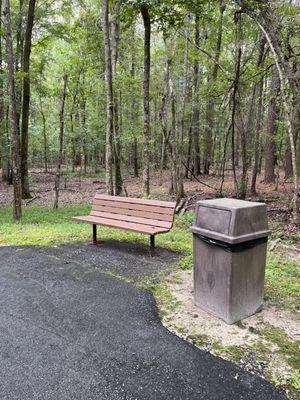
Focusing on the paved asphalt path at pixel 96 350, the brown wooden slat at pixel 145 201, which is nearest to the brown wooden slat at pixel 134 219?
the brown wooden slat at pixel 145 201

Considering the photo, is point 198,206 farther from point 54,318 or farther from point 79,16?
point 79,16

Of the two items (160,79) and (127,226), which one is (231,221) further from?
(160,79)

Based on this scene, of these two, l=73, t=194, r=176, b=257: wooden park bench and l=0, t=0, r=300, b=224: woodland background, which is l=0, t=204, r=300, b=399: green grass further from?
l=0, t=0, r=300, b=224: woodland background

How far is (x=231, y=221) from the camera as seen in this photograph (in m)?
2.90

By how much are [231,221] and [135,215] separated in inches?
108

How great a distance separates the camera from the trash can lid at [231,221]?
2.90m

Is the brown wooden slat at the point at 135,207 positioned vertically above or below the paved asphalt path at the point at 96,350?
above

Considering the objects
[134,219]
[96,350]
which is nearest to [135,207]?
[134,219]

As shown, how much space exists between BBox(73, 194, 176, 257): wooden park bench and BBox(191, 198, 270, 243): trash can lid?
1485 millimetres

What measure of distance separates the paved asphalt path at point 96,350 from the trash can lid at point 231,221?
105 cm

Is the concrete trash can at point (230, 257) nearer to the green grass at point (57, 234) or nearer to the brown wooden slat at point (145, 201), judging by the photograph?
the brown wooden slat at point (145, 201)

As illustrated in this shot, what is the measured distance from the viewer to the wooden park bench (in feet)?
16.1

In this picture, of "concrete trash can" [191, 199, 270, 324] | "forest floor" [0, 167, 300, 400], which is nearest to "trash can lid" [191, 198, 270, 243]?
"concrete trash can" [191, 199, 270, 324]

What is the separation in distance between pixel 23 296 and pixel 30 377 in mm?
1436
